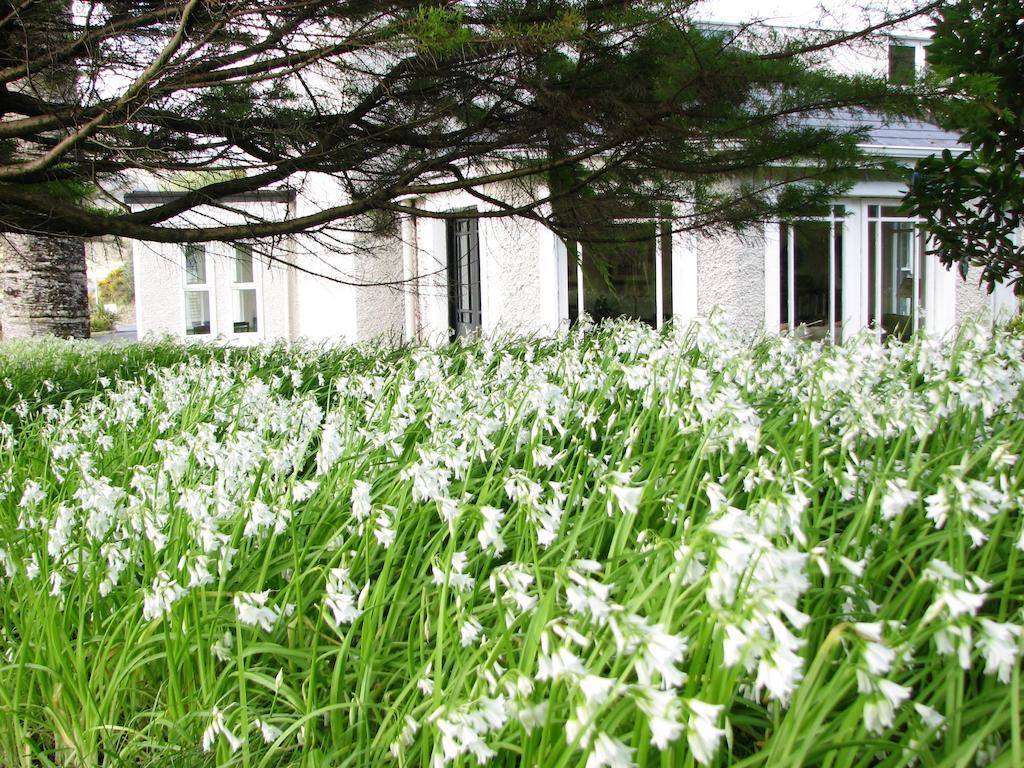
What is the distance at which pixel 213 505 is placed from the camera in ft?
8.97

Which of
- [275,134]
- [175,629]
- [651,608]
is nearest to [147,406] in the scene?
[275,134]

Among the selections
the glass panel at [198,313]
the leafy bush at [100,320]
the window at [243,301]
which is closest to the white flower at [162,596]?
the window at [243,301]

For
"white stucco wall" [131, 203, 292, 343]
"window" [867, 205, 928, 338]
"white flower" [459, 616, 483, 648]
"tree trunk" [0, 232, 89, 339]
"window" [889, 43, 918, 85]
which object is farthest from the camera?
"white stucco wall" [131, 203, 292, 343]

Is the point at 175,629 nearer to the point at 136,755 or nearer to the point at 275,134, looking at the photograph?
the point at 136,755

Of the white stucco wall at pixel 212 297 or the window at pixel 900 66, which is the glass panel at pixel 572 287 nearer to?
the white stucco wall at pixel 212 297

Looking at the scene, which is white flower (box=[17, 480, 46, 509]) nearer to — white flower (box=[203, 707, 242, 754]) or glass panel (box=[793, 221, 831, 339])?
white flower (box=[203, 707, 242, 754])

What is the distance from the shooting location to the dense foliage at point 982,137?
16.2 ft

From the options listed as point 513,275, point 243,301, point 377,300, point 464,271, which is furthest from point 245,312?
point 513,275

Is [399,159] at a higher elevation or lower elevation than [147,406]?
higher

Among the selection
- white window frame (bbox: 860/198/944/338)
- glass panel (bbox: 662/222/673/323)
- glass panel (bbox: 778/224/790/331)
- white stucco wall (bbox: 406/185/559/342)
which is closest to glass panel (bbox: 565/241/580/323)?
white stucco wall (bbox: 406/185/559/342)

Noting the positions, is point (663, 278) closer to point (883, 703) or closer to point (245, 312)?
point (245, 312)

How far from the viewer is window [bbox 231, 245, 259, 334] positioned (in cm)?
1642

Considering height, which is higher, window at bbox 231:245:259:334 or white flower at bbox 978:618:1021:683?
window at bbox 231:245:259:334

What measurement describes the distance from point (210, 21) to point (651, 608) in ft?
11.7
